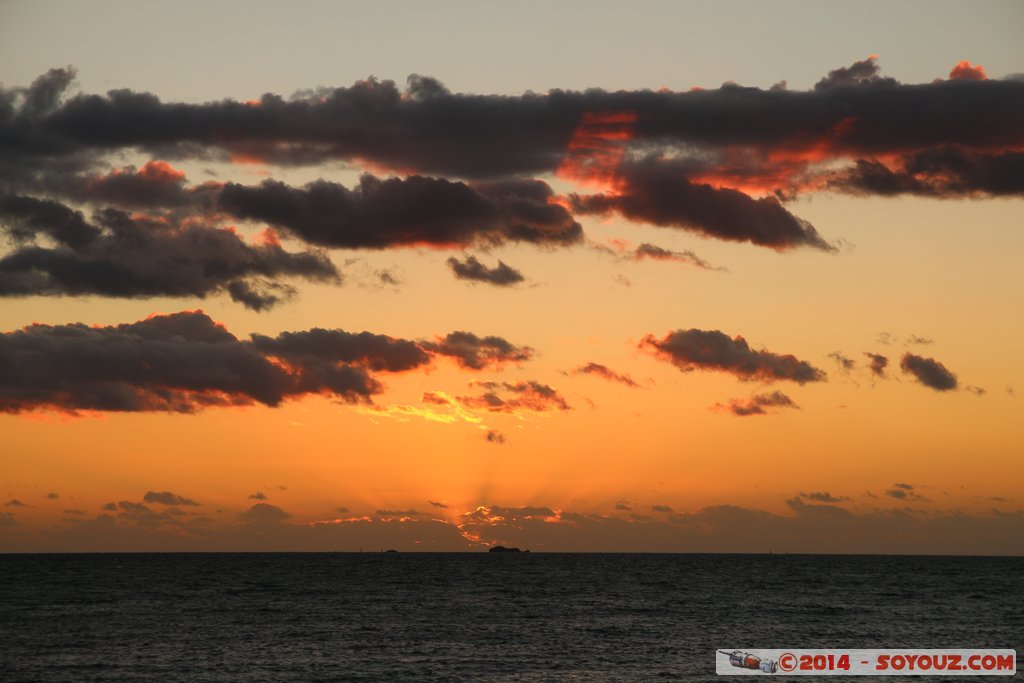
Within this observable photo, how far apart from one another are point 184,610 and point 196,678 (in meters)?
58.3

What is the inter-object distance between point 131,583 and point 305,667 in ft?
423

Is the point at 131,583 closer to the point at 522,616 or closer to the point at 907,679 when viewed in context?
the point at 522,616

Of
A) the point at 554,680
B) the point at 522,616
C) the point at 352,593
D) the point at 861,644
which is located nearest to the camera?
the point at 554,680

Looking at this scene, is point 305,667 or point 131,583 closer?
point 305,667

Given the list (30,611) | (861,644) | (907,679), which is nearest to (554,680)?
(907,679)

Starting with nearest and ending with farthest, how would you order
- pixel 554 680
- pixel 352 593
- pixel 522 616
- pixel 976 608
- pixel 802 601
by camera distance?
pixel 554 680 < pixel 522 616 < pixel 976 608 < pixel 802 601 < pixel 352 593

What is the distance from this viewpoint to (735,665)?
79812mm

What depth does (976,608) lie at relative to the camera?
140 metres

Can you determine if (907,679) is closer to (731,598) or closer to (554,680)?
(554,680)

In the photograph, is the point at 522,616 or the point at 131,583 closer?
the point at 522,616

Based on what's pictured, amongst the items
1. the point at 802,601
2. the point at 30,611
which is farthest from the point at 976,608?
the point at 30,611

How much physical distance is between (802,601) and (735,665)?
80810mm

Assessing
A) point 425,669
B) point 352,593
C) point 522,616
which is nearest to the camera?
point 425,669

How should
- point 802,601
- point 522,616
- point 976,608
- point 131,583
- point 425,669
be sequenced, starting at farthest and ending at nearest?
point 131,583, point 802,601, point 976,608, point 522,616, point 425,669
